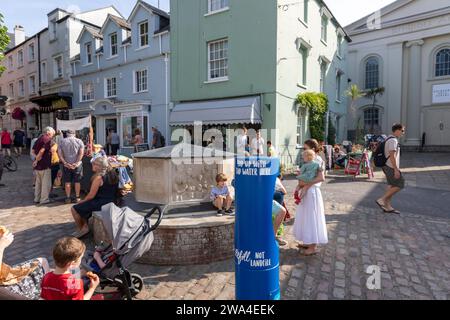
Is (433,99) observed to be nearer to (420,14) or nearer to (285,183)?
(420,14)

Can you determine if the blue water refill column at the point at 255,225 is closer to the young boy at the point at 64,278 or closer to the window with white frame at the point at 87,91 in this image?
the young boy at the point at 64,278

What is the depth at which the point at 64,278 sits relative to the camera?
2531mm

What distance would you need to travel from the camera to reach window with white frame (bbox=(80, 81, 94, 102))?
2334 centimetres

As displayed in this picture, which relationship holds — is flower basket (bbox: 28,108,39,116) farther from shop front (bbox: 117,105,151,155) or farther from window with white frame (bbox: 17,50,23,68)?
shop front (bbox: 117,105,151,155)

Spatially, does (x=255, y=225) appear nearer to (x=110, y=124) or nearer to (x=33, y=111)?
(x=110, y=124)

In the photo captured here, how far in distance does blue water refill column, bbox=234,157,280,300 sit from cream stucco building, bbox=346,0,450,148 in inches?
1007

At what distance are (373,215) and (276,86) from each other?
8.40m

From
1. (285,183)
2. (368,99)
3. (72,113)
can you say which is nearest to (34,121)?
(72,113)

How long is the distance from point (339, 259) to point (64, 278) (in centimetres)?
366

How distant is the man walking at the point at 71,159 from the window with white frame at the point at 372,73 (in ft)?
84.2

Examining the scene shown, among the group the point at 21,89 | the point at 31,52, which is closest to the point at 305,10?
the point at 31,52

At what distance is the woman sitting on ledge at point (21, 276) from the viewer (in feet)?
9.08

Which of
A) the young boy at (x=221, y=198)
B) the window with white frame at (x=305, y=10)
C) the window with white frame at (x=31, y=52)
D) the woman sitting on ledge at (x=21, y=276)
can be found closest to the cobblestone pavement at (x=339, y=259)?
the young boy at (x=221, y=198)
